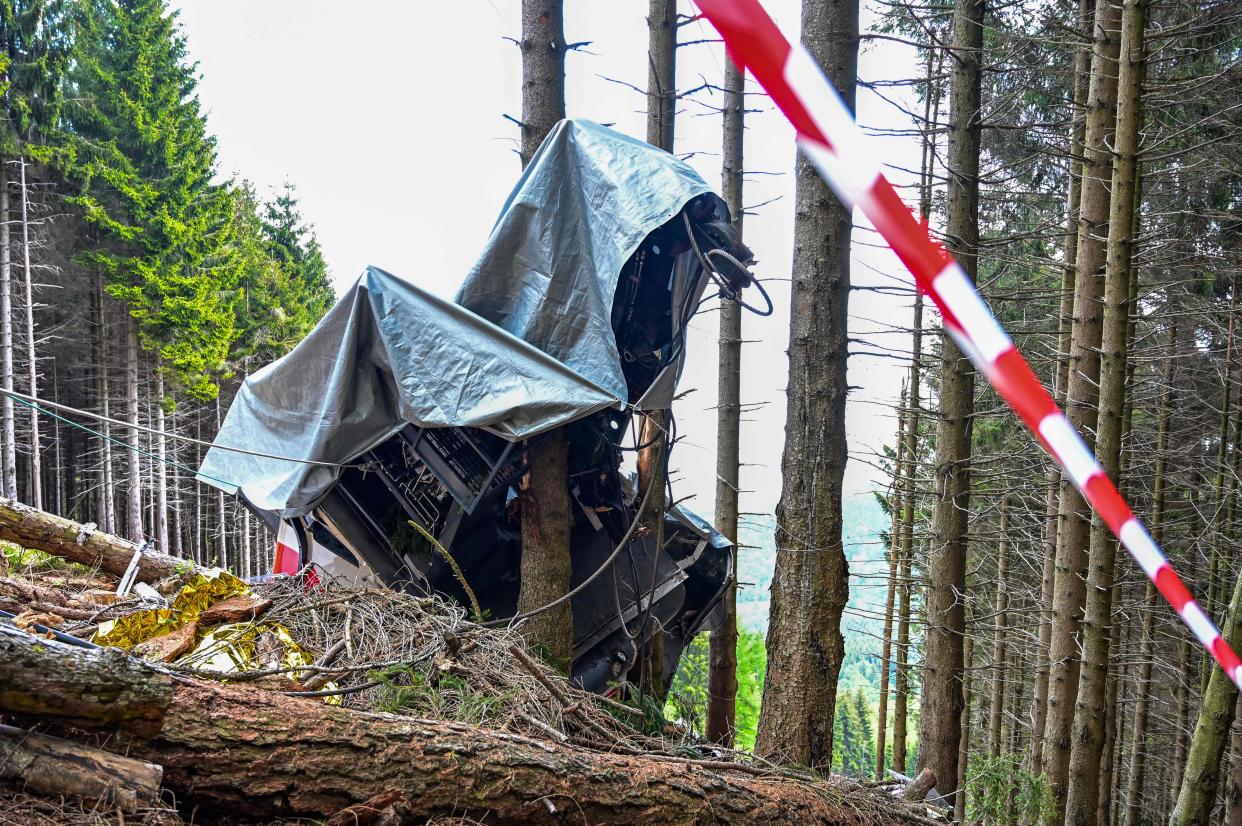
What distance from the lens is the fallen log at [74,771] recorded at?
1784 millimetres

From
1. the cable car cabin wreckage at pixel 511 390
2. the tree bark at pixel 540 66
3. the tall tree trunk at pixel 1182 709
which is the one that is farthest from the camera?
the tall tree trunk at pixel 1182 709

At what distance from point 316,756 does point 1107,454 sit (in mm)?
5848

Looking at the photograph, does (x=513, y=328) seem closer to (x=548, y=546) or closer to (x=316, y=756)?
(x=548, y=546)

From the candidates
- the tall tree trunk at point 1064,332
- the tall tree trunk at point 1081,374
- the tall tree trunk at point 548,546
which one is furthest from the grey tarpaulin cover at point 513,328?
the tall tree trunk at point 1064,332

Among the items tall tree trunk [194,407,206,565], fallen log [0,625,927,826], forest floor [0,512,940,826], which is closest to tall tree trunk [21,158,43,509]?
tall tree trunk [194,407,206,565]

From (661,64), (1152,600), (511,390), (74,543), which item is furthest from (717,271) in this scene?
(1152,600)

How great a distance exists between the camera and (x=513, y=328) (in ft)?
14.7

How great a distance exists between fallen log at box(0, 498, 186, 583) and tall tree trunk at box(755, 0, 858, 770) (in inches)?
181

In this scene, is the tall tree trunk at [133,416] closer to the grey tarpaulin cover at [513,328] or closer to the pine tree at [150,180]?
the pine tree at [150,180]

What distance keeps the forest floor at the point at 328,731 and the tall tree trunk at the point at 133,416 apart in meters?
17.3

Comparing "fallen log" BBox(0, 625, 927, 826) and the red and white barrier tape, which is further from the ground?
the red and white barrier tape

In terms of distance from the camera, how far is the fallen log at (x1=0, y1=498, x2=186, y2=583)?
5953 mm

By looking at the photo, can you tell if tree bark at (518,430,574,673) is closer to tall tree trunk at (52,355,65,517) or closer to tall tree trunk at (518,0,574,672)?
tall tree trunk at (518,0,574,672)

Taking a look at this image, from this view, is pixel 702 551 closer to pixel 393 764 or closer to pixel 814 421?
pixel 814 421
